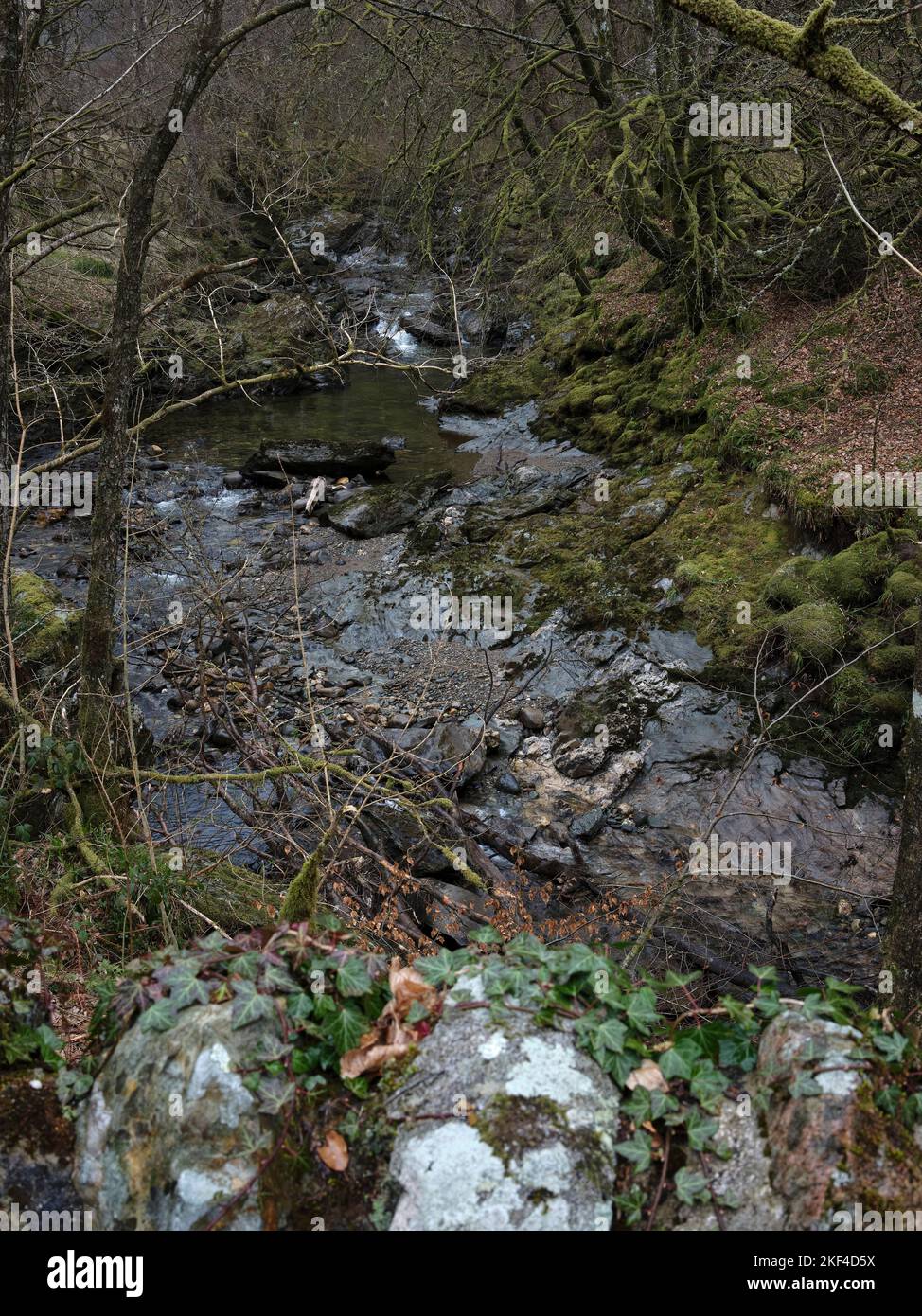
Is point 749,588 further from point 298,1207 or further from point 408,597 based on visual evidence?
point 298,1207

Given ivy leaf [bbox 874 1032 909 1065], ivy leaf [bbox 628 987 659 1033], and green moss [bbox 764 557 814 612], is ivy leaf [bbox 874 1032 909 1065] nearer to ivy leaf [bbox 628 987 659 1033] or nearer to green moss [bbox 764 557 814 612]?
ivy leaf [bbox 628 987 659 1033]

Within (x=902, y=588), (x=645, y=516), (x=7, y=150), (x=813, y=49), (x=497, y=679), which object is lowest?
(x=497, y=679)

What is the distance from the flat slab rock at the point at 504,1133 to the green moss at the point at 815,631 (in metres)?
5.97

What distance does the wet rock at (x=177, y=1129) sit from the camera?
1987 mm

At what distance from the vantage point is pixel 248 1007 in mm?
2133

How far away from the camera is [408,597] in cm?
1034

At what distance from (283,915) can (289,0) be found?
454 cm

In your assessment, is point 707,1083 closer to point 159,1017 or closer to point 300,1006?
point 300,1006

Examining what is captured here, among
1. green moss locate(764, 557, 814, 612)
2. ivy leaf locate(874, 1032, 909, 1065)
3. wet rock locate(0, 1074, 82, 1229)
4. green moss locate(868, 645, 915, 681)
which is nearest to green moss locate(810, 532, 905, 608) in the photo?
green moss locate(764, 557, 814, 612)

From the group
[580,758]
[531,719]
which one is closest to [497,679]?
[531,719]

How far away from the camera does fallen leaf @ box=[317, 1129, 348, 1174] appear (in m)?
2.00

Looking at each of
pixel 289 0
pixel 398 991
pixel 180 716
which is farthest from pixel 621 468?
pixel 398 991

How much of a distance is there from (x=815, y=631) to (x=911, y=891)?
4673mm

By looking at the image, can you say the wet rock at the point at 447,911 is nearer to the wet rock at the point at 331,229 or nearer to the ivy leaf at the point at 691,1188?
the ivy leaf at the point at 691,1188
